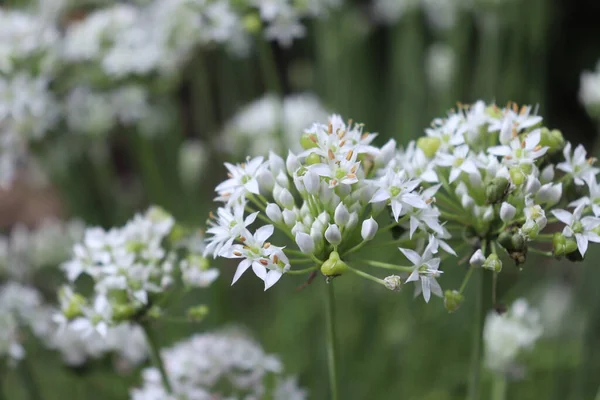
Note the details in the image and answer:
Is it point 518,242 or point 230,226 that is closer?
point 518,242

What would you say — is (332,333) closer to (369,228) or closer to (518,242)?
(369,228)

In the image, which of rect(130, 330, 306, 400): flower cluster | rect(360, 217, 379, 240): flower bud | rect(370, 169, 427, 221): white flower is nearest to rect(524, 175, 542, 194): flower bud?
rect(370, 169, 427, 221): white flower

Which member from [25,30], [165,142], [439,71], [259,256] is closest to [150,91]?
[25,30]

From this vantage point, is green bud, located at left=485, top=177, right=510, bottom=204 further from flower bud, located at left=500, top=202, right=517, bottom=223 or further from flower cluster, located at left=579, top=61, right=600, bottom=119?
flower cluster, located at left=579, top=61, right=600, bottom=119

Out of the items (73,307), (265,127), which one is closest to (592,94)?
(265,127)

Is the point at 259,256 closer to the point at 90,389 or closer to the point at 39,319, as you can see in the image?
the point at 39,319

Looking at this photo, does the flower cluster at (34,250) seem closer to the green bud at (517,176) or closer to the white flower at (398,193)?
the white flower at (398,193)
